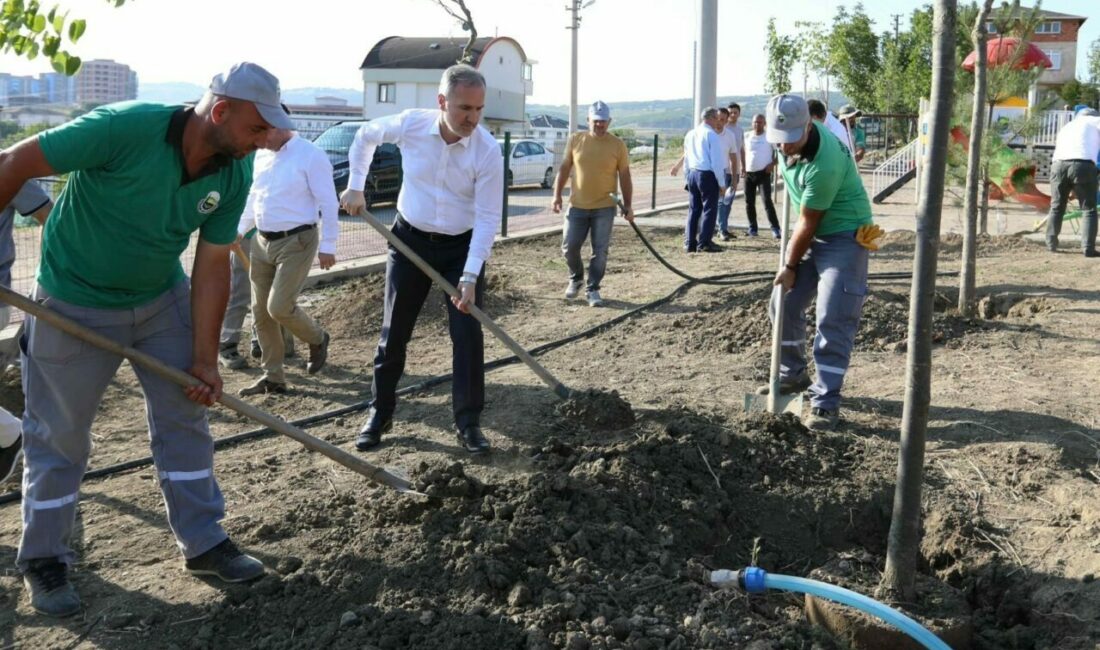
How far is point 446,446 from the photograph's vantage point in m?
5.55

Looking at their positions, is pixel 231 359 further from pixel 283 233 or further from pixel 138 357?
pixel 138 357

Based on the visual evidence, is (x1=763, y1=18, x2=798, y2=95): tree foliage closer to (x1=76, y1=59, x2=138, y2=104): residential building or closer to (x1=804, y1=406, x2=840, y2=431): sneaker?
(x1=76, y1=59, x2=138, y2=104): residential building

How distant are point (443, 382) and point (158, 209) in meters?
3.41

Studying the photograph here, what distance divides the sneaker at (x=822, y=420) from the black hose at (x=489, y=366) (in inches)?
78.1

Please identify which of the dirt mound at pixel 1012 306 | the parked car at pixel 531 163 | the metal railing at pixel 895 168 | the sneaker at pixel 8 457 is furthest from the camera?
the parked car at pixel 531 163

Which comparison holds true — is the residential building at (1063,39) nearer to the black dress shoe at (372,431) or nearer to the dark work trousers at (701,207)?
the dark work trousers at (701,207)

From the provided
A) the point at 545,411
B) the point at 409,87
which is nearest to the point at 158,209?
the point at 545,411

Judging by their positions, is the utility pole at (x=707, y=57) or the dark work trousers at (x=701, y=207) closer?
the dark work trousers at (x=701, y=207)

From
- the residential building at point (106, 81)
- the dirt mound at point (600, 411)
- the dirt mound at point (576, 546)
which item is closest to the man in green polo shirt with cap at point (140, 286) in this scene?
the dirt mound at point (576, 546)

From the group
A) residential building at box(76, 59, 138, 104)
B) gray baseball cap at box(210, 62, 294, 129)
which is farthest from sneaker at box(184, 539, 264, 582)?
residential building at box(76, 59, 138, 104)

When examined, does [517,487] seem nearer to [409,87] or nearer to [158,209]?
[158,209]

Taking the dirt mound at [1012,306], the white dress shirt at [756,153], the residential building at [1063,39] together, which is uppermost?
the residential building at [1063,39]

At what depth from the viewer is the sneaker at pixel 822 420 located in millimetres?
5746

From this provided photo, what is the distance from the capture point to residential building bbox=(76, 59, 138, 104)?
38562 millimetres
